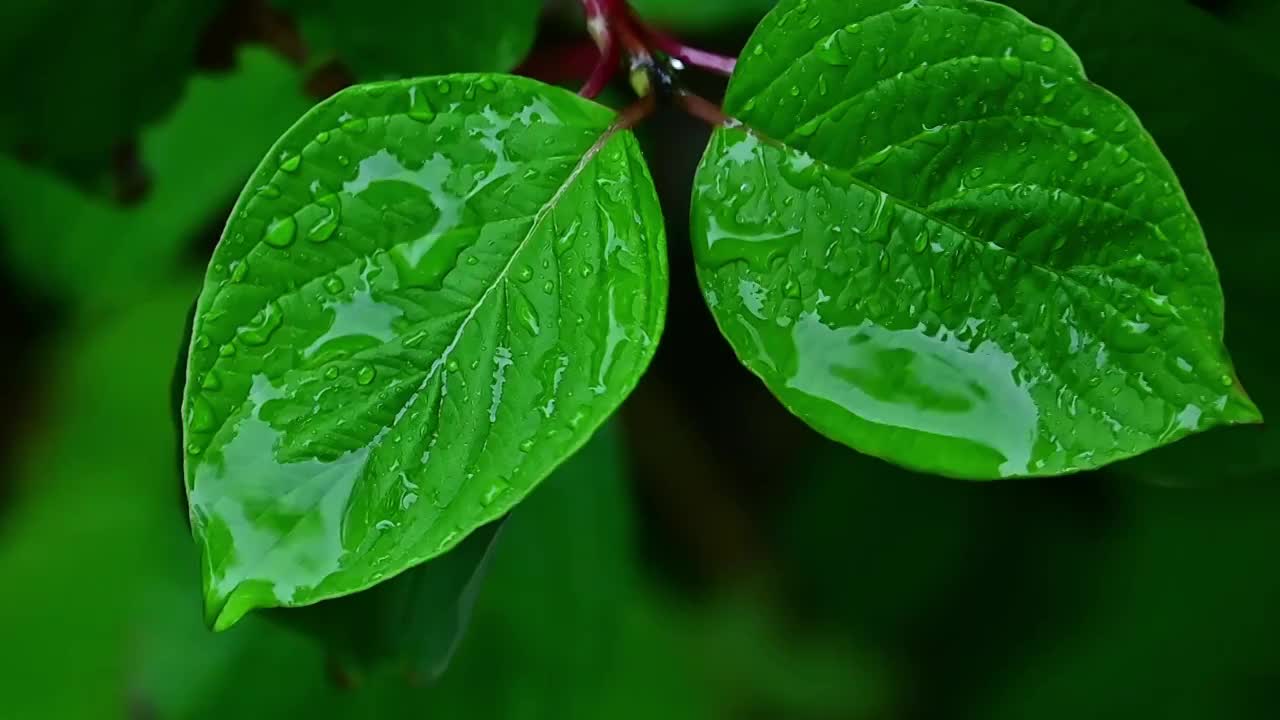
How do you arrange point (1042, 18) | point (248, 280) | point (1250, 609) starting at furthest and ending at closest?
point (1250, 609) → point (1042, 18) → point (248, 280)

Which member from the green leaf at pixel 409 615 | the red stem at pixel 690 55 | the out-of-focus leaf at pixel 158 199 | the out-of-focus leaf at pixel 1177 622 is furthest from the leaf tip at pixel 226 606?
the out-of-focus leaf at pixel 1177 622

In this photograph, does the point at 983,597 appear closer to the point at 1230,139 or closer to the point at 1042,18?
the point at 1230,139

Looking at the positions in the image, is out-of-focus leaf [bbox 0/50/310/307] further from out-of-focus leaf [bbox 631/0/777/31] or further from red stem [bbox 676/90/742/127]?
red stem [bbox 676/90/742/127]

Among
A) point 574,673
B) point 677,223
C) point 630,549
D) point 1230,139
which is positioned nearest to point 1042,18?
point 1230,139

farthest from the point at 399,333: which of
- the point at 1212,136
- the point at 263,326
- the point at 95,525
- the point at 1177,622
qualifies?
the point at 1177,622

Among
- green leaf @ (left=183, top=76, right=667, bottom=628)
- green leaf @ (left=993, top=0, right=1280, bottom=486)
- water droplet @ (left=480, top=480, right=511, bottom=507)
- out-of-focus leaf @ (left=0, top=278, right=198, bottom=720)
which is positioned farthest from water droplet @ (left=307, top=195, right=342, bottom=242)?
out-of-focus leaf @ (left=0, top=278, right=198, bottom=720)

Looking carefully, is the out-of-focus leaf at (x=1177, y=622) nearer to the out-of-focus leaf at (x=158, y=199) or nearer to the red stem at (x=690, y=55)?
the red stem at (x=690, y=55)

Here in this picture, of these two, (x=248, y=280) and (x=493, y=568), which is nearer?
(x=248, y=280)

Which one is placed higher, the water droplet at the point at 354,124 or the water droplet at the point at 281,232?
the water droplet at the point at 354,124
